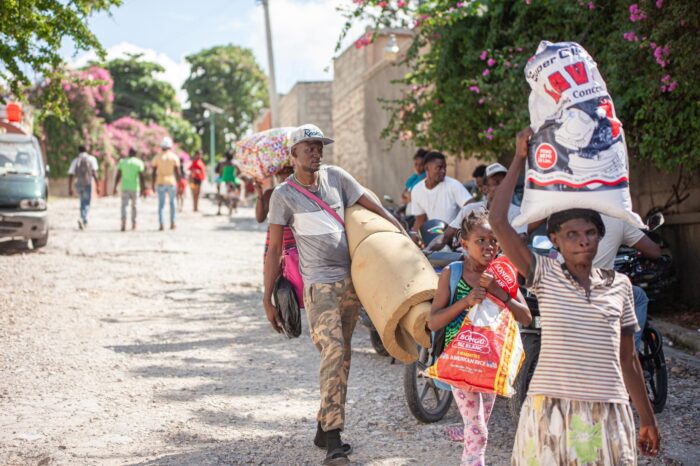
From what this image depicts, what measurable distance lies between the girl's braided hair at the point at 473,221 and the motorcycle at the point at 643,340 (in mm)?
851

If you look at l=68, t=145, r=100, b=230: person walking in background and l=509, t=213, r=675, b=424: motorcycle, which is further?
l=68, t=145, r=100, b=230: person walking in background

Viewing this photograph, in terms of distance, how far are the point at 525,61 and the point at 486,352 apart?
6749 mm

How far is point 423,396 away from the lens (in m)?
5.54

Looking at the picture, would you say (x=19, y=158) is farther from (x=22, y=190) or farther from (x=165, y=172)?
(x=165, y=172)

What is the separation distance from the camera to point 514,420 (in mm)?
5035

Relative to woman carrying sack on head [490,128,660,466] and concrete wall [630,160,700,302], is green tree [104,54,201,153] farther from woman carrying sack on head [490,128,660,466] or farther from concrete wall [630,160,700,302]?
woman carrying sack on head [490,128,660,466]

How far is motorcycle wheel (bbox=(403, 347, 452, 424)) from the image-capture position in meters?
5.32

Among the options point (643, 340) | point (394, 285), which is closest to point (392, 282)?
point (394, 285)

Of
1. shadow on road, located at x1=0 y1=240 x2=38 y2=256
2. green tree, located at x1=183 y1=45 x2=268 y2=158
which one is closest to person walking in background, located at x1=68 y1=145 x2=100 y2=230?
shadow on road, located at x1=0 y1=240 x2=38 y2=256

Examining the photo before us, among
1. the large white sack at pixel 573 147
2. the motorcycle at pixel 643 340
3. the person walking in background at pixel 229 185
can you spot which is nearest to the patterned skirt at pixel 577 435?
the large white sack at pixel 573 147

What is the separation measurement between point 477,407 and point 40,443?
2.69 metres

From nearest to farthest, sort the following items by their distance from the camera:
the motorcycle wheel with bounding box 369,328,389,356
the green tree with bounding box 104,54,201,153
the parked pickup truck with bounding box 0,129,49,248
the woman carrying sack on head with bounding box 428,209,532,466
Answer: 1. the woman carrying sack on head with bounding box 428,209,532,466
2. the motorcycle wheel with bounding box 369,328,389,356
3. the parked pickup truck with bounding box 0,129,49,248
4. the green tree with bounding box 104,54,201,153

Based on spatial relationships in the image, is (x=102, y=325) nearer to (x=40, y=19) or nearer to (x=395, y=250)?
(x=40, y=19)

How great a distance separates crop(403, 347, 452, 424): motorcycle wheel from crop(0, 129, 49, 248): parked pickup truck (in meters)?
9.68
